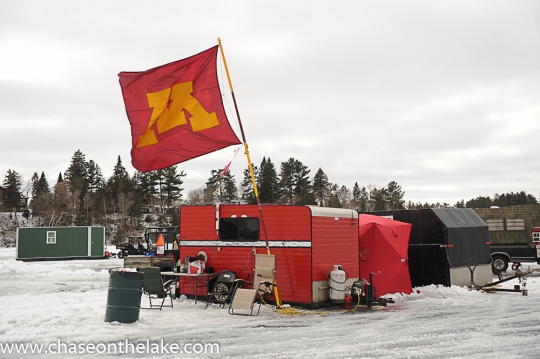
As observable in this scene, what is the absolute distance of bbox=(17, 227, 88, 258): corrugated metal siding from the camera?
34.1 metres

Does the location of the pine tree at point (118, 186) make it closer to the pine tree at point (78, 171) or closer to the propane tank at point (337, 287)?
the pine tree at point (78, 171)

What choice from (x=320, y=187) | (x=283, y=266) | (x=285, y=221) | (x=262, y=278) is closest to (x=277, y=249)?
(x=283, y=266)

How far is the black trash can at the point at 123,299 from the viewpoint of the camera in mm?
9094

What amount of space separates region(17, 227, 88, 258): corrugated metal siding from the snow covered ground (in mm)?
23146

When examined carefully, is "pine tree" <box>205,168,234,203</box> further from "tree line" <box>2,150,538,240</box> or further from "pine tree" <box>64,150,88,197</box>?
"pine tree" <box>64,150,88,197</box>

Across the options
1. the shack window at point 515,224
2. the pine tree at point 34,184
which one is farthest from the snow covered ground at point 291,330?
the pine tree at point 34,184

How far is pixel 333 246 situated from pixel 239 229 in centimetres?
225

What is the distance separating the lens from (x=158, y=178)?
77875 mm

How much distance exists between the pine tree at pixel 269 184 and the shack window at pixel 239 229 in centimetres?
5537

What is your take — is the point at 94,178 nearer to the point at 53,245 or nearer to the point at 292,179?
the point at 292,179

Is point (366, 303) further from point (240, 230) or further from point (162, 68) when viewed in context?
point (162, 68)

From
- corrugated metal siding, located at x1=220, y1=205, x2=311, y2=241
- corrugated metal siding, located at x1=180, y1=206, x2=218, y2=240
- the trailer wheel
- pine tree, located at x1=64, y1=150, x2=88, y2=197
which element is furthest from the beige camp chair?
pine tree, located at x1=64, y1=150, x2=88, y2=197

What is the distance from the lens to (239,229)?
485 inches

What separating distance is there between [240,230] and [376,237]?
151 inches
